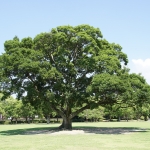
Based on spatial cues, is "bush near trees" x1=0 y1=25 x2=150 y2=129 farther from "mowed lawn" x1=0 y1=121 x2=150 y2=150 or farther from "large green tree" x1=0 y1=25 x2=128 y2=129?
"mowed lawn" x1=0 y1=121 x2=150 y2=150

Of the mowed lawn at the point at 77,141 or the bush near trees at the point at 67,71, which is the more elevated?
the bush near trees at the point at 67,71

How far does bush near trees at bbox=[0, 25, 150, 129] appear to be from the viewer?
24.5 meters

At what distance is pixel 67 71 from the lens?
27.0 m

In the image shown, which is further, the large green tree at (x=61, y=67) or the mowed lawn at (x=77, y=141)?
the large green tree at (x=61, y=67)

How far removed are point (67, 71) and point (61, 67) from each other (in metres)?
0.78

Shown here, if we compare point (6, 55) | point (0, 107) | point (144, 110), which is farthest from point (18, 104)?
Answer: point (6, 55)

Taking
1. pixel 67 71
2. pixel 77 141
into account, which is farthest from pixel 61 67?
pixel 77 141

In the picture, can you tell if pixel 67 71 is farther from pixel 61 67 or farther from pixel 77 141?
pixel 77 141

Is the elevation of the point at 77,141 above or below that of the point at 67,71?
below

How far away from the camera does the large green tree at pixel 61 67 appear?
2484 centimetres

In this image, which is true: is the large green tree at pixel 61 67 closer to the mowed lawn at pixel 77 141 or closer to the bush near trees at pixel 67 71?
the bush near trees at pixel 67 71

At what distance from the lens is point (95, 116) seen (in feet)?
218

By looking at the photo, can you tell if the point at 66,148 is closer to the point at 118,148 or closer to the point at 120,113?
the point at 118,148

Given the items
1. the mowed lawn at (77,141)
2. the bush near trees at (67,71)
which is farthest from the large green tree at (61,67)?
the mowed lawn at (77,141)
